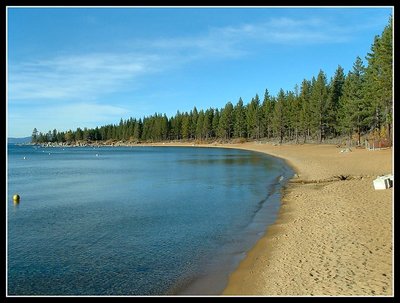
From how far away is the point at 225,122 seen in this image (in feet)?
465

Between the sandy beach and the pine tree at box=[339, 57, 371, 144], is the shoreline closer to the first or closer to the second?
the sandy beach

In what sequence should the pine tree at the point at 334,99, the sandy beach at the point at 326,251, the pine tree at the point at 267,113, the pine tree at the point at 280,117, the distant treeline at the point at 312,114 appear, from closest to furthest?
the sandy beach at the point at 326,251 → the distant treeline at the point at 312,114 → the pine tree at the point at 334,99 → the pine tree at the point at 280,117 → the pine tree at the point at 267,113

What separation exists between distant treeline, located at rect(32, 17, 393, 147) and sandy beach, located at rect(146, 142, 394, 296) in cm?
3409

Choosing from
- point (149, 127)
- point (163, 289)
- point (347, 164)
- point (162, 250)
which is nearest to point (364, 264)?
point (163, 289)

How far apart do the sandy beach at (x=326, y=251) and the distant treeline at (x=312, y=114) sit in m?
34.1

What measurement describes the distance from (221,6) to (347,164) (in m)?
35.2

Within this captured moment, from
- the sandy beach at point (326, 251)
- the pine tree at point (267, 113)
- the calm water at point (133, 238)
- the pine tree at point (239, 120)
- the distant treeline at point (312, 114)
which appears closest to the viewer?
the sandy beach at point (326, 251)

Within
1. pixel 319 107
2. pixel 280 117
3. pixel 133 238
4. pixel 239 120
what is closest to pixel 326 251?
pixel 133 238

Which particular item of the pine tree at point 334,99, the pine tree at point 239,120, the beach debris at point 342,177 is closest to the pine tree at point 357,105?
the pine tree at point 334,99

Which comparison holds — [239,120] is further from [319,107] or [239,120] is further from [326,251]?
[326,251]

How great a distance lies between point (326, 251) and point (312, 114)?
8714 cm

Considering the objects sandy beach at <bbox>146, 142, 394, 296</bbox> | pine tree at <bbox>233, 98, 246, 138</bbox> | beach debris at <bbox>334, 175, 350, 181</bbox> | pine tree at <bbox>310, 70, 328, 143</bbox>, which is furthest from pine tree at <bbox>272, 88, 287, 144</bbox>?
sandy beach at <bbox>146, 142, 394, 296</bbox>

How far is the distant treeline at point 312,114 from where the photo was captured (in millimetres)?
53438

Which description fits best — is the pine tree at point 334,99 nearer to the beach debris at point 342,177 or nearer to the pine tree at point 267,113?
the pine tree at point 267,113
